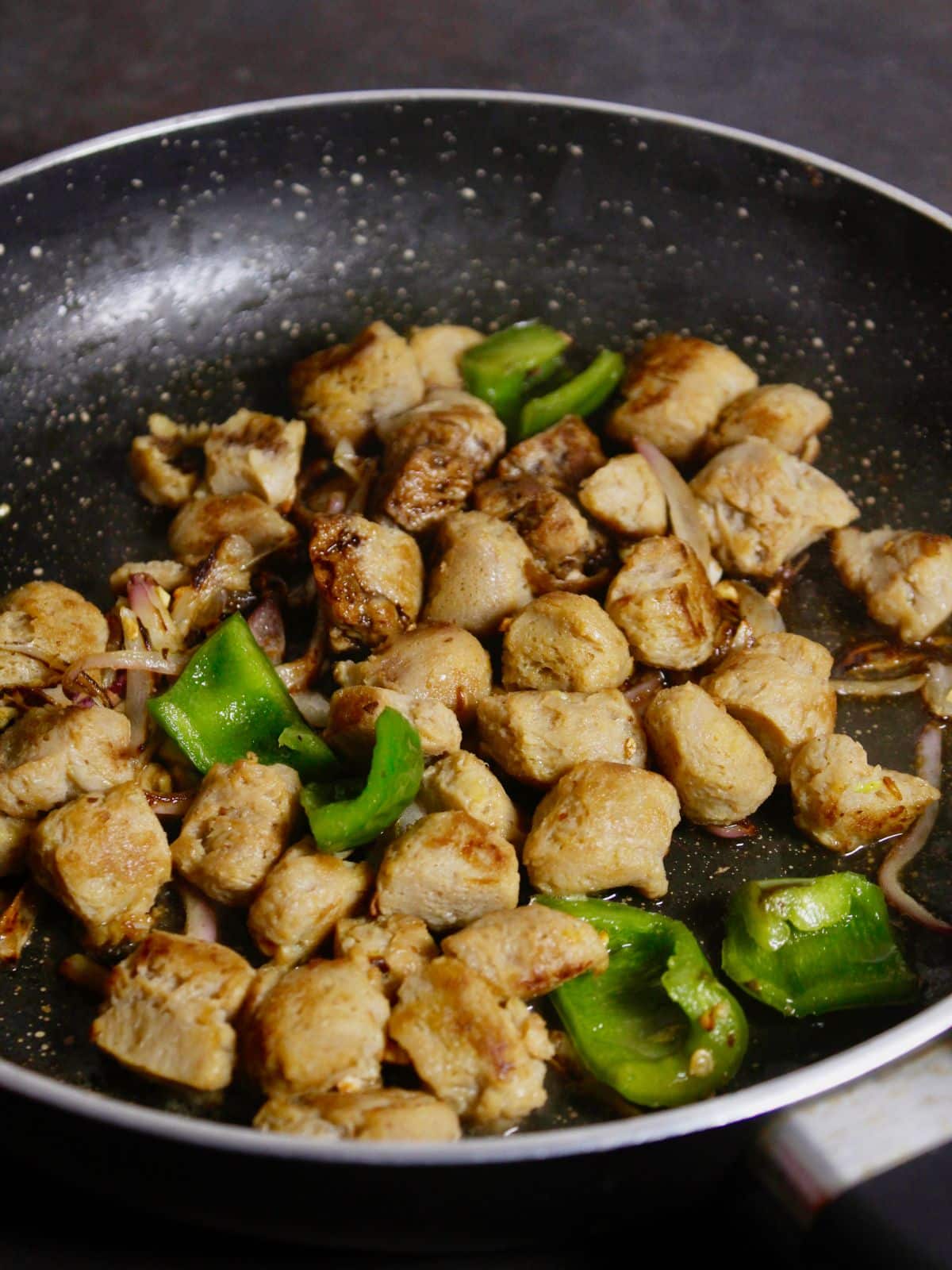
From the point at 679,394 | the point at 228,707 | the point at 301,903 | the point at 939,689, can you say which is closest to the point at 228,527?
the point at 228,707

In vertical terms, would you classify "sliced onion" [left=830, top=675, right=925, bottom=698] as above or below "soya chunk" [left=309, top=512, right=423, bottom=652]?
below

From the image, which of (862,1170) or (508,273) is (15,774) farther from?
(508,273)

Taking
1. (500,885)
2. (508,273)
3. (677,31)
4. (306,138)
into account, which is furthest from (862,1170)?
(677,31)

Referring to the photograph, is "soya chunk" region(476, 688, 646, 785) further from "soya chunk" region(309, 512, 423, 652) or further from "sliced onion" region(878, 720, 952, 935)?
"sliced onion" region(878, 720, 952, 935)

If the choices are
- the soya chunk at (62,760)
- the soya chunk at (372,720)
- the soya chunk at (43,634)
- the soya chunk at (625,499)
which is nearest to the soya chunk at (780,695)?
the soya chunk at (625,499)

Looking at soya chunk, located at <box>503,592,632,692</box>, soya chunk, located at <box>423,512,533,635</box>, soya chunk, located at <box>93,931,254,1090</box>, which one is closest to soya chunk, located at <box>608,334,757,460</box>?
soya chunk, located at <box>423,512,533,635</box>

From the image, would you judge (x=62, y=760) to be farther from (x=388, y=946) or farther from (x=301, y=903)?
(x=388, y=946)
